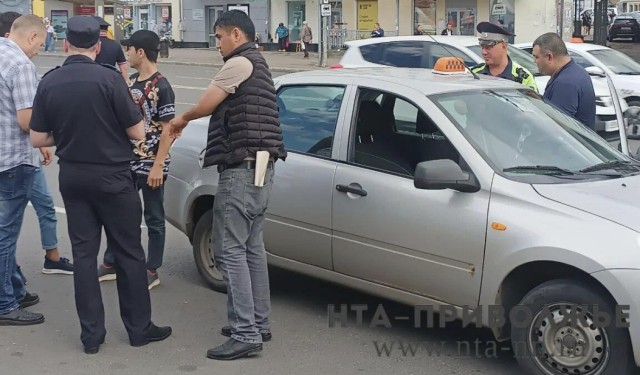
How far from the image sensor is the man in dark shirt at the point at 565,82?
20.5ft

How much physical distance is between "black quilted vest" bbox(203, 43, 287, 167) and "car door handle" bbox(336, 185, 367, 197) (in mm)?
491

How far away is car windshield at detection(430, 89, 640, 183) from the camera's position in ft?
15.1

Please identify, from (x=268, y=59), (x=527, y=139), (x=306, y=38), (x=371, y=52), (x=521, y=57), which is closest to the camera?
(x=527, y=139)

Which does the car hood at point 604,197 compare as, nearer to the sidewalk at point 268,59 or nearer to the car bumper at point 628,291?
the car bumper at point 628,291

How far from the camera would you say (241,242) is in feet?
15.2

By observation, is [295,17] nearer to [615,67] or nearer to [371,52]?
[615,67]

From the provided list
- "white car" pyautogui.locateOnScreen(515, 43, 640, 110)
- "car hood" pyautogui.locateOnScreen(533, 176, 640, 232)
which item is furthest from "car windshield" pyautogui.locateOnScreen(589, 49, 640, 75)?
"car hood" pyautogui.locateOnScreen(533, 176, 640, 232)

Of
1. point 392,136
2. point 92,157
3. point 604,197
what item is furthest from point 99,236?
point 604,197

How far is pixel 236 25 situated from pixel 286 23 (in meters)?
38.1

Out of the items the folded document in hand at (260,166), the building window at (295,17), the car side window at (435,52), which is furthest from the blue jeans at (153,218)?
the building window at (295,17)

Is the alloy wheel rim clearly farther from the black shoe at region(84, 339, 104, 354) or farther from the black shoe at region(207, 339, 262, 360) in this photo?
the black shoe at region(84, 339, 104, 354)

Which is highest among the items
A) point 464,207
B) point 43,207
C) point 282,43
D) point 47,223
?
point 282,43

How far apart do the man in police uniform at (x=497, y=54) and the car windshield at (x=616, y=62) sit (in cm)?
916

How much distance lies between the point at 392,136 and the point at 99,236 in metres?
1.86
